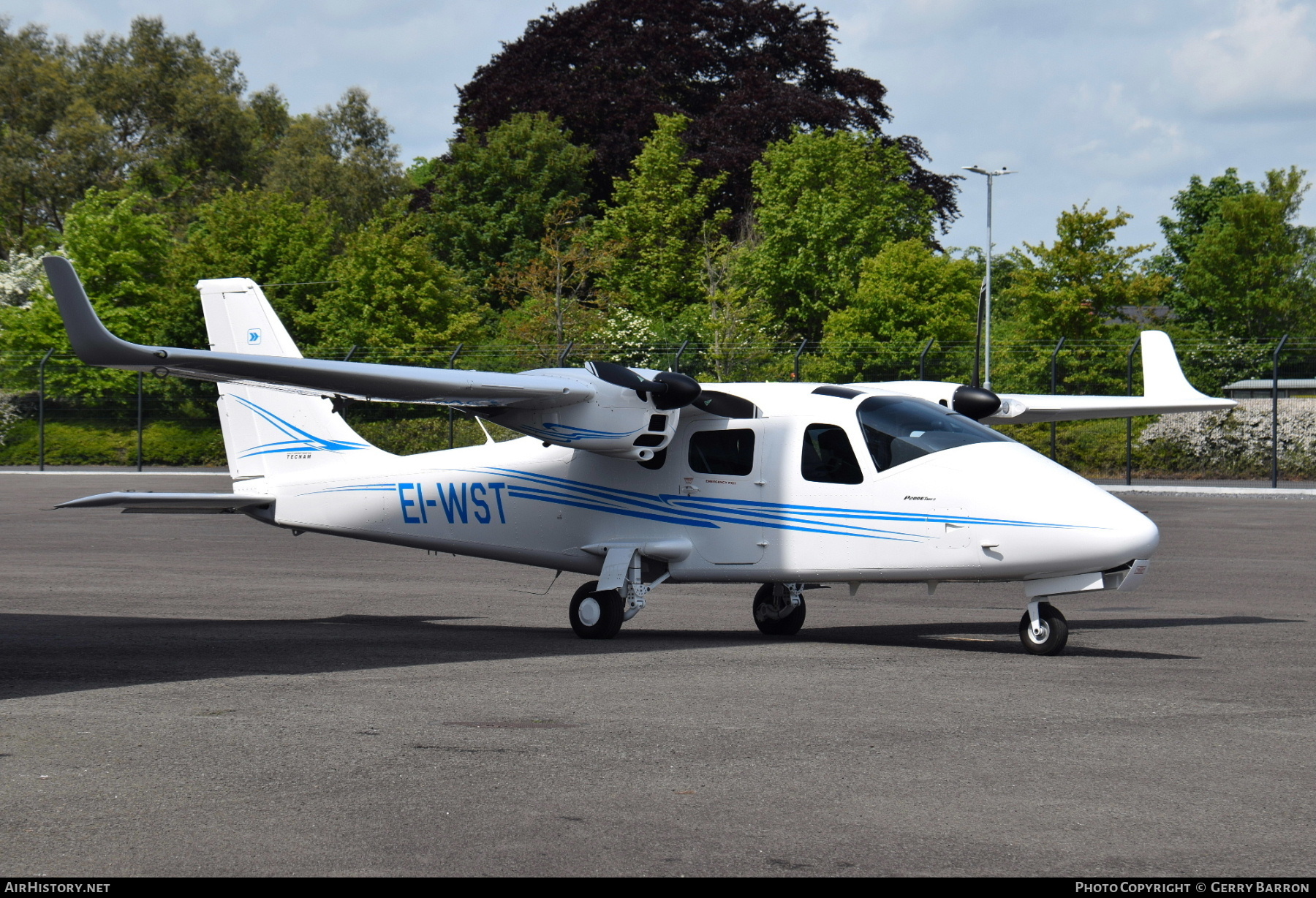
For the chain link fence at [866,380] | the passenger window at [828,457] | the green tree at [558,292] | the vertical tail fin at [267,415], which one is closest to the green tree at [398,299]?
the chain link fence at [866,380]

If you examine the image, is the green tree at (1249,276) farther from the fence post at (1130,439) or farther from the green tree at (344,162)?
the green tree at (344,162)

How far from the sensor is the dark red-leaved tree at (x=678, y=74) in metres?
65.5

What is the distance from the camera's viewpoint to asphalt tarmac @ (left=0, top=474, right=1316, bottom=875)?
574 cm

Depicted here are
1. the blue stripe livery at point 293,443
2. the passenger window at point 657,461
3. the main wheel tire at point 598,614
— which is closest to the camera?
the main wheel tire at point 598,614

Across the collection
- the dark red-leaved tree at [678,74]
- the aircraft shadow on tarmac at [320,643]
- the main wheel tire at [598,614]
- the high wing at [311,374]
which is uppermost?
the dark red-leaved tree at [678,74]

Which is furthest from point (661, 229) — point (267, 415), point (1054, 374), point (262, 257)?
point (267, 415)

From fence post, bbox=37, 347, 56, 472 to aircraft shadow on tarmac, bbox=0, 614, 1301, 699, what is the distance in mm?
35476

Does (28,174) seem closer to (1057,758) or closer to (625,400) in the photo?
(625,400)

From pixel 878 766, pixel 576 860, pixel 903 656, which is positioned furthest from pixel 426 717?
pixel 903 656

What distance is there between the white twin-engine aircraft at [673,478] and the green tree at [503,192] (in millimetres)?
49438

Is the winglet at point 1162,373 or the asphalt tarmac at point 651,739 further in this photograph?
the winglet at point 1162,373

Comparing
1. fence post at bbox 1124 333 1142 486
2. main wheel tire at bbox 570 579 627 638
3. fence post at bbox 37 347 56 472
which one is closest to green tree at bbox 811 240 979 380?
fence post at bbox 1124 333 1142 486

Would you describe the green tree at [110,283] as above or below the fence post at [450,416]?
above

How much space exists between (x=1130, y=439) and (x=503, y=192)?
3565cm
